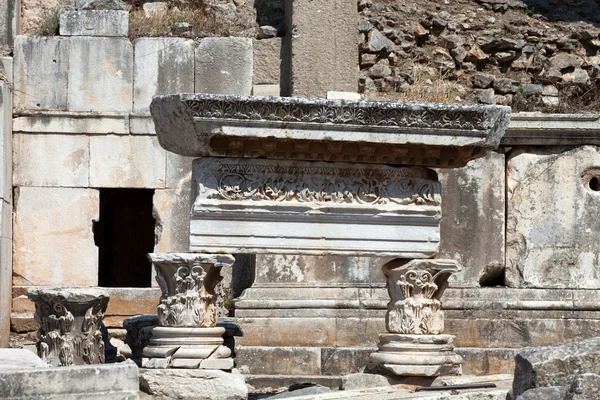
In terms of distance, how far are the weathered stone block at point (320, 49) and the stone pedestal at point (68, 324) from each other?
14.0ft

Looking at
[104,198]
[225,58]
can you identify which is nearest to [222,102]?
[225,58]

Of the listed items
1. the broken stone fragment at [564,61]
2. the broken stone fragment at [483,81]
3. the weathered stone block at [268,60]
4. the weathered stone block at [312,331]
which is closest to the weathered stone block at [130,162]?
the weathered stone block at [268,60]

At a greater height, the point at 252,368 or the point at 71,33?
the point at 71,33

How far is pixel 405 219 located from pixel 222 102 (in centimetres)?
159

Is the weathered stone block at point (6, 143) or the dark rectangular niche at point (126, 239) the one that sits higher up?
the weathered stone block at point (6, 143)

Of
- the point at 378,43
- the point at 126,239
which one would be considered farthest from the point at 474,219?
the point at 126,239

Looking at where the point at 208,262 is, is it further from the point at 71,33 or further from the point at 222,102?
the point at 71,33

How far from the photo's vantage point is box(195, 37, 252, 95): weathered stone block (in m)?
12.9

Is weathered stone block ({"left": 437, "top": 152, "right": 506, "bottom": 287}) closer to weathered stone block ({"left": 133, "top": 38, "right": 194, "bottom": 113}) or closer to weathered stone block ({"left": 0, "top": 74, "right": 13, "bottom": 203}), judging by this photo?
weathered stone block ({"left": 133, "top": 38, "right": 194, "bottom": 113})

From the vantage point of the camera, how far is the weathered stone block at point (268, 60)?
535 inches

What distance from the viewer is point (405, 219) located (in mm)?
9430

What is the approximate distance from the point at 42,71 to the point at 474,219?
173 inches

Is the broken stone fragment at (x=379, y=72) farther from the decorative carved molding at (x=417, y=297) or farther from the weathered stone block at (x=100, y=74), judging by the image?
the decorative carved molding at (x=417, y=297)

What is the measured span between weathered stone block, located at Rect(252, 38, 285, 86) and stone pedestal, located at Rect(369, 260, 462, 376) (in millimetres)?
4544
